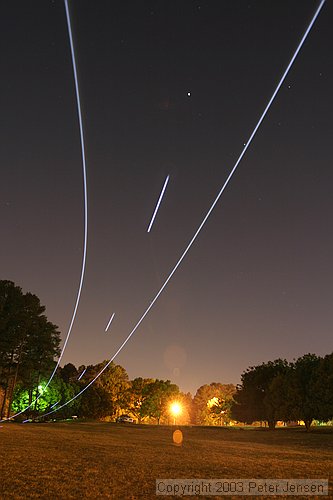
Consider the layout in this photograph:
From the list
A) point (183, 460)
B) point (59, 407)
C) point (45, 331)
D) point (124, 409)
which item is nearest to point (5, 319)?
point (45, 331)

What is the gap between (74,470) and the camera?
13711 millimetres

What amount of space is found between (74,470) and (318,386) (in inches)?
1752

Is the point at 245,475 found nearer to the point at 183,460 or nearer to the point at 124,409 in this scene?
the point at 183,460
